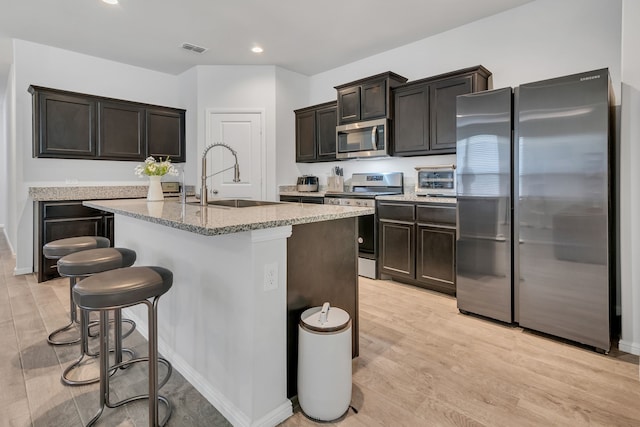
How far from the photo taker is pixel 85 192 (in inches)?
174

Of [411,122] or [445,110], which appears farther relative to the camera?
[411,122]

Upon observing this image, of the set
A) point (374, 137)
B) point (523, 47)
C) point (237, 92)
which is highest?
point (237, 92)

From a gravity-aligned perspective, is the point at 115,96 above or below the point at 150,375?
above

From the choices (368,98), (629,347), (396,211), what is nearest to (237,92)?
(368,98)

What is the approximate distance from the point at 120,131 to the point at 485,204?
4.68 meters

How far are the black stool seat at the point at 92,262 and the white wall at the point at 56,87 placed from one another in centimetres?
321

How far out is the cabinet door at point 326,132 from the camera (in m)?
4.83

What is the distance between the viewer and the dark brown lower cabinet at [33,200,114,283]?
388 cm

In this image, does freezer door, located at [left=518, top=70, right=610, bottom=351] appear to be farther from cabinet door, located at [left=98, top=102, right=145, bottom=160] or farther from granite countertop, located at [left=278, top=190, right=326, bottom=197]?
cabinet door, located at [left=98, top=102, right=145, bottom=160]

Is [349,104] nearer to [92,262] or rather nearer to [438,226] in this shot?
[438,226]

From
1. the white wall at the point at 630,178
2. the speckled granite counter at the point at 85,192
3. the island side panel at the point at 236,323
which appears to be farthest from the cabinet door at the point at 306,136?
the white wall at the point at 630,178

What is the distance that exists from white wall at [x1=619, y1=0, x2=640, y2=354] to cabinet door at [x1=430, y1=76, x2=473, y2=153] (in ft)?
4.12

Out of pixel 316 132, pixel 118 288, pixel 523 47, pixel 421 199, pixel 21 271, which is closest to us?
pixel 118 288

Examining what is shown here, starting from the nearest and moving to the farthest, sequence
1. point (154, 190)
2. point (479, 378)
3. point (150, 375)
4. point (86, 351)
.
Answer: point (150, 375) < point (479, 378) < point (86, 351) < point (154, 190)
